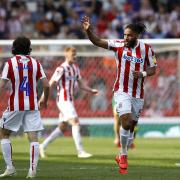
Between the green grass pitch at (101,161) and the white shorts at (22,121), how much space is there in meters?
0.66

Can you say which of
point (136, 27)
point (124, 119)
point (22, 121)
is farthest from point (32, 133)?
point (136, 27)

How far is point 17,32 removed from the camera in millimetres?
24281

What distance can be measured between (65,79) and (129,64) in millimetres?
3831

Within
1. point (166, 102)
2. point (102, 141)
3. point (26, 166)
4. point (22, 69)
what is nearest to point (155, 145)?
point (102, 141)

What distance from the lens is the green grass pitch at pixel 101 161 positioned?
36.9 feet

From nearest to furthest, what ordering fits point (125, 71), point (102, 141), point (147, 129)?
1. point (125, 71)
2. point (102, 141)
3. point (147, 129)

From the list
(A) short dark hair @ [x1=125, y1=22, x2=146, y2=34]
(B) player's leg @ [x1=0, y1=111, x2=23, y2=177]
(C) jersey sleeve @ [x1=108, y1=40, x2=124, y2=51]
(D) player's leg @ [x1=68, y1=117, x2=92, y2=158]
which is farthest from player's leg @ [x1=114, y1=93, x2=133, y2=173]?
(D) player's leg @ [x1=68, y1=117, x2=92, y2=158]

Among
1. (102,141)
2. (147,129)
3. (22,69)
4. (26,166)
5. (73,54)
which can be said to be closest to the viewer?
(22,69)

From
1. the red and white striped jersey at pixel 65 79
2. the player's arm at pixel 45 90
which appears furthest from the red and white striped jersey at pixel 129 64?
the red and white striped jersey at pixel 65 79

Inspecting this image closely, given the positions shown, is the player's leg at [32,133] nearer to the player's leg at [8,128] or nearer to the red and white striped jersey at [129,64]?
the player's leg at [8,128]

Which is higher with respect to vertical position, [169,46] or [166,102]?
[169,46]

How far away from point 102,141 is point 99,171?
720cm

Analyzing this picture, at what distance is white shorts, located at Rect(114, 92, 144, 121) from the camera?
11781mm

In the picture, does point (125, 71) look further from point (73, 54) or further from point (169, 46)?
point (169, 46)
